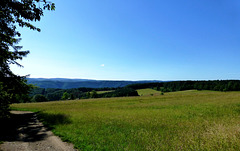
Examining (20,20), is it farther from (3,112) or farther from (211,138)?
(211,138)

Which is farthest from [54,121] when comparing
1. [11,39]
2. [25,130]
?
[11,39]

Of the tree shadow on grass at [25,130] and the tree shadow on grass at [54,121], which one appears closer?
the tree shadow on grass at [25,130]

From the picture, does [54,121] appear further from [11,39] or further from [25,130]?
[11,39]

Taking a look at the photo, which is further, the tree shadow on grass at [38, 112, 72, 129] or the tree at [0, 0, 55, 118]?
the tree shadow on grass at [38, 112, 72, 129]

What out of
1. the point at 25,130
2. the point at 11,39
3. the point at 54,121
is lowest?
the point at 54,121

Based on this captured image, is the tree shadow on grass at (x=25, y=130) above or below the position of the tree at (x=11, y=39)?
below

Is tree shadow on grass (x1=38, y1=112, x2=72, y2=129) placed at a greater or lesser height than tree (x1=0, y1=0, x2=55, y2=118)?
lesser

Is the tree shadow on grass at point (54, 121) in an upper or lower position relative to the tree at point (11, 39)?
lower

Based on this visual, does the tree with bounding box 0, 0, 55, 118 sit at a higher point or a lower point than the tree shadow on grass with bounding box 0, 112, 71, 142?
higher

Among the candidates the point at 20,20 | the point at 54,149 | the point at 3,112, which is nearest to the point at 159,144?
the point at 54,149

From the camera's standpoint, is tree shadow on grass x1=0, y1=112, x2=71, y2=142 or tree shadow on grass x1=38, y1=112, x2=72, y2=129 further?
tree shadow on grass x1=38, y1=112, x2=72, y2=129

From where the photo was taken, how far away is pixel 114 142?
8875 mm

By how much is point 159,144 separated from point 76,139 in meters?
6.24

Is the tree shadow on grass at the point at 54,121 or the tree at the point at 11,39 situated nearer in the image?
the tree at the point at 11,39
